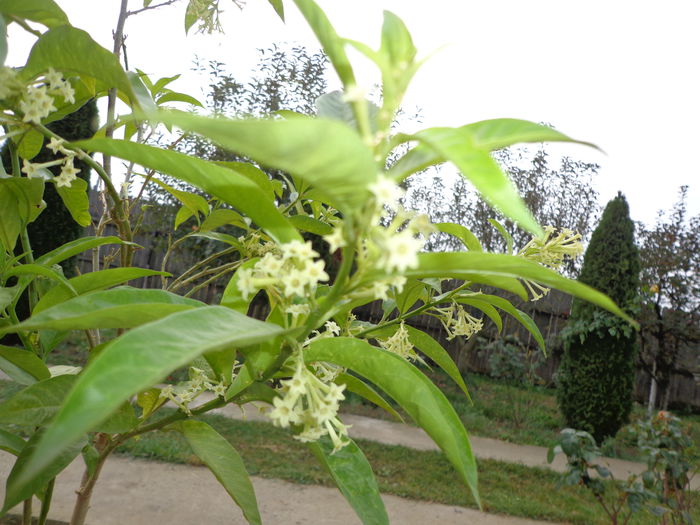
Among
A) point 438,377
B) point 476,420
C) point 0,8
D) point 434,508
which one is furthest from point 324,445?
point 438,377

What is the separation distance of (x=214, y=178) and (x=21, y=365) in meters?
0.52

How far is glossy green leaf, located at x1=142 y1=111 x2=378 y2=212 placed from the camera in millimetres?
339

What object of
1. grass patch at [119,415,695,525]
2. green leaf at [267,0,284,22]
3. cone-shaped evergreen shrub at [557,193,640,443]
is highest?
green leaf at [267,0,284,22]

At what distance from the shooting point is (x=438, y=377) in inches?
363

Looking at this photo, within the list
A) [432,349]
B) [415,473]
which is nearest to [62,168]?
[432,349]

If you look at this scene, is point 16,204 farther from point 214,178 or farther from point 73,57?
point 214,178

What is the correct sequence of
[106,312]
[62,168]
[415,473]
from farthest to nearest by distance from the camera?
[415,473] → [62,168] → [106,312]

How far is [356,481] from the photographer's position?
30.5 inches

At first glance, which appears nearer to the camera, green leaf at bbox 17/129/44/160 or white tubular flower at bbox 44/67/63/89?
white tubular flower at bbox 44/67/63/89

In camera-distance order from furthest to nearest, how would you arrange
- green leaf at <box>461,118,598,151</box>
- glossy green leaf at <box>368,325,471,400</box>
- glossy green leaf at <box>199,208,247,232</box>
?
glossy green leaf at <box>199,208,247,232</box>, glossy green leaf at <box>368,325,471,400</box>, green leaf at <box>461,118,598,151</box>

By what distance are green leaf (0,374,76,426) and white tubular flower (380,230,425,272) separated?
1.75 ft

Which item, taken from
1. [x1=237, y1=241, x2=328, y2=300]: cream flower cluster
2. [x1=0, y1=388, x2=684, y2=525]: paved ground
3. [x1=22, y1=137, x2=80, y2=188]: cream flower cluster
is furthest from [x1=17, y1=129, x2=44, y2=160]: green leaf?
[x1=0, y1=388, x2=684, y2=525]: paved ground

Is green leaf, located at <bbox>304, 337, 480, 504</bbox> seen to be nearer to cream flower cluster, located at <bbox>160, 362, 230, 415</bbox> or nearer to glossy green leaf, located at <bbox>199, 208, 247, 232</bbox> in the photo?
cream flower cluster, located at <bbox>160, 362, 230, 415</bbox>

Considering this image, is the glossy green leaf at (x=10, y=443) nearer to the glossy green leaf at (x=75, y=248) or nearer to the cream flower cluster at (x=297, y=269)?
the glossy green leaf at (x=75, y=248)
